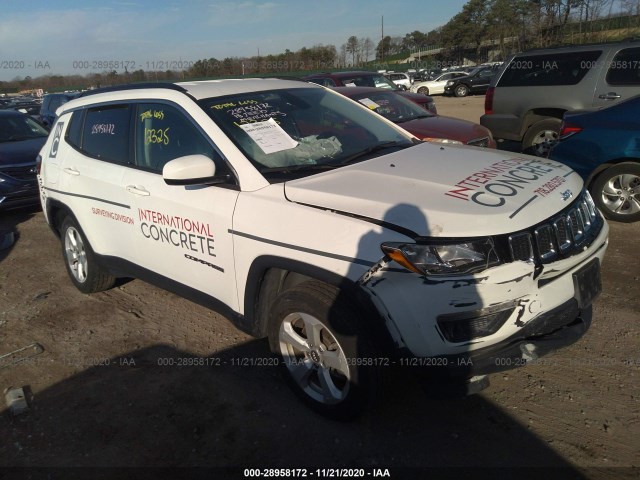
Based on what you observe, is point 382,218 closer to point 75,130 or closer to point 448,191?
point 448,191

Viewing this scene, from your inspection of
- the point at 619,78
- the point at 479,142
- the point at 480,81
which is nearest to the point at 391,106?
the point at 479,142

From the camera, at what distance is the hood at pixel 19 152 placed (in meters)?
7.99

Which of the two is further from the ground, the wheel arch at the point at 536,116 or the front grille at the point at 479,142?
the wheel arch at the point at 536,116

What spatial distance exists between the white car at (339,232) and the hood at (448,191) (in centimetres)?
1

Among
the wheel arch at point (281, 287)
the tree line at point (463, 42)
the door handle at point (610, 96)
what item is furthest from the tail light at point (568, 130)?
the tree line at point (463, 42)

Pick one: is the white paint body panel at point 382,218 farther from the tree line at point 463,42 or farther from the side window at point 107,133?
the tree line at point 463,42

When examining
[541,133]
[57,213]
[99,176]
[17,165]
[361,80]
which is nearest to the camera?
[99,176]

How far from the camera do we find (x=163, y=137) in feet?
11.8

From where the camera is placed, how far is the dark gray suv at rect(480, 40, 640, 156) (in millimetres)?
7504

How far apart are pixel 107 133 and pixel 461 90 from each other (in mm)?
28061

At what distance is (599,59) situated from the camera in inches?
304

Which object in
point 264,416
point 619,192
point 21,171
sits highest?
point 21,171

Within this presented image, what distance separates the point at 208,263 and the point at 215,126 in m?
0.87

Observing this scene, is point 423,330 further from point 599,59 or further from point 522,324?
point 599,59
